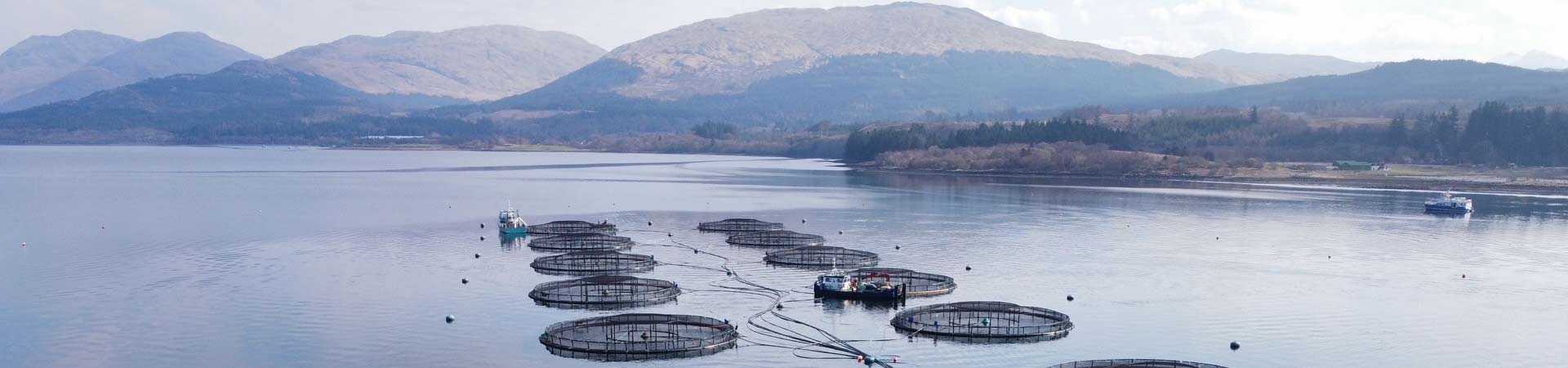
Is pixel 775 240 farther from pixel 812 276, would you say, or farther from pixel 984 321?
pixel 984 321

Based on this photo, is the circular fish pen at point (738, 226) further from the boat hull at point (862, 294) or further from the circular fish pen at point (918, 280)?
the boat hull at point (862, 294)

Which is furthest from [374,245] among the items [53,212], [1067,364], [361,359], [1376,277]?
[1376,277]

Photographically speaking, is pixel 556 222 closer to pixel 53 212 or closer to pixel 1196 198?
pixel 53 212

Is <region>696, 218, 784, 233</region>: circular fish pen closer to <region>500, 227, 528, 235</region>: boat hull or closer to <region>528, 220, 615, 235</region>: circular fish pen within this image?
<region>528, 220, 615, 235</region>: circular fish pen

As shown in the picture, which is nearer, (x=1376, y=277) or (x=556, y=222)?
(x=1376, y=277)

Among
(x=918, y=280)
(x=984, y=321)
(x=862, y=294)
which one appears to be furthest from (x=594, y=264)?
(x=984, y=321)

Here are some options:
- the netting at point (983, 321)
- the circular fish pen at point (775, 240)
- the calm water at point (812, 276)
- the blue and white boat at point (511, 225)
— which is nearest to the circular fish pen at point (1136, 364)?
the calm water at point (812, 276)
